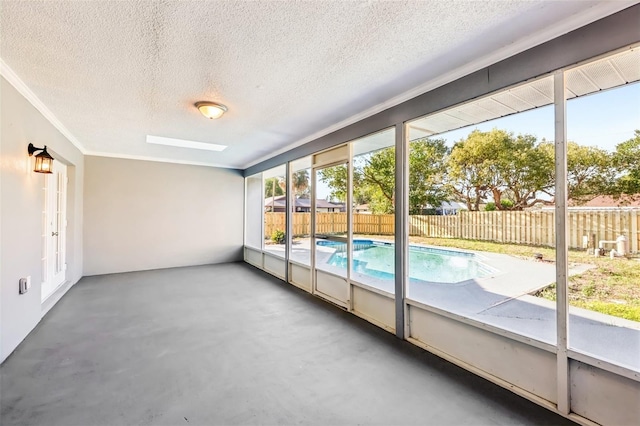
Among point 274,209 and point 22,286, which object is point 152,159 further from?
point 22,286

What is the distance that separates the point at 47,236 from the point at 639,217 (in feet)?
20.5

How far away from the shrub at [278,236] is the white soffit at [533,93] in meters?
3.49

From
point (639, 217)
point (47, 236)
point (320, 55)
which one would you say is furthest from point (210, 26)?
point (47, 236)

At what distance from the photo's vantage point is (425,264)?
3.18 meters

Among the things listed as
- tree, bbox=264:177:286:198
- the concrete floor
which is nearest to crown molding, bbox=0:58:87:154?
the concrete floor

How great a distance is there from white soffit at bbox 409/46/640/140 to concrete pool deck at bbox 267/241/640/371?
4.09 ft

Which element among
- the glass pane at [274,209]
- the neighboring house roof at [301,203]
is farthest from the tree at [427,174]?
the glass pane at [274,209]

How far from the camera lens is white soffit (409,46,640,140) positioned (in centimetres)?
180

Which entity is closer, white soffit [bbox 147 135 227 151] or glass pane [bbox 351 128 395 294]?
glass pane [bbox 351 128 395 294]

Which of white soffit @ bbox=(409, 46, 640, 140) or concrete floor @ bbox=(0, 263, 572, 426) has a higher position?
white soffit @ bbox=(409, 46, 640, 140)

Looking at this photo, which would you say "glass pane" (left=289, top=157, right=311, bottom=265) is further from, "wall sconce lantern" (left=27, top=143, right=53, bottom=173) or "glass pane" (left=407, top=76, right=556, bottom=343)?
"wall sconce lantern" (left=27, top=143, right=53, bottom=173)

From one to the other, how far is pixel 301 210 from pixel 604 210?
3899 millimetres

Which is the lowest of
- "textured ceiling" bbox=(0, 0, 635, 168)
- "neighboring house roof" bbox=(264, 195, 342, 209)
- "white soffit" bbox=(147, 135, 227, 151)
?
"neighboring house roof" bbox=(264, 195, 342, 209)

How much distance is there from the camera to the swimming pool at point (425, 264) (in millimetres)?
2938
